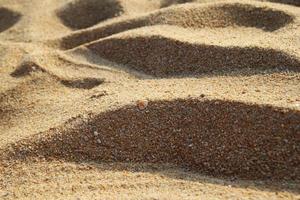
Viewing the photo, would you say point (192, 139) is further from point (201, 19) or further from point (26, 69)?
point (26, 69)

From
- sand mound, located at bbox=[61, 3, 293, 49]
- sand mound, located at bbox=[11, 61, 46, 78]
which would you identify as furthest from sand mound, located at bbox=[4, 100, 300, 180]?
sand mound, located at bbox=[61, 3, 293, 49]

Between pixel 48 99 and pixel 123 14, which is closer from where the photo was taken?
pixel 48 99

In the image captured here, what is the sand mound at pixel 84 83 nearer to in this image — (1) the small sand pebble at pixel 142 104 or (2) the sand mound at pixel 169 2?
(1) the small sand pebble at pixel 142 104

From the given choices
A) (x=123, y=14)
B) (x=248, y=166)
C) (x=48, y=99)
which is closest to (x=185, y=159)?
(x=248, y=166)

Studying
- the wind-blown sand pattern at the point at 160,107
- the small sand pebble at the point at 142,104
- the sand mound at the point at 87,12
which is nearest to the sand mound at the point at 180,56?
the wind-blown sand pattern at the point at 160,107

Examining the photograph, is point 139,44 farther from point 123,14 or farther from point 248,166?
point 248,166

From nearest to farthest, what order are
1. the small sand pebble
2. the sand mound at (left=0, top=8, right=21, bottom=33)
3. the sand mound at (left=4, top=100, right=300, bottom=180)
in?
the sand mound at (left=4, top=100, right=300, bottom=180) → the small sand pebble → the sand mound at (left=0, top=8, right=21, bottom=33)

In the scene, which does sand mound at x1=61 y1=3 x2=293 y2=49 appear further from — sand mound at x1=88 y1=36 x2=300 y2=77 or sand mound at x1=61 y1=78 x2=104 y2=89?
sand mound at x1=61 y1=78 x2=104 y2=89

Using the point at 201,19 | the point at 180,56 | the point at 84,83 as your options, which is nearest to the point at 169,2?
the point at 201,19
